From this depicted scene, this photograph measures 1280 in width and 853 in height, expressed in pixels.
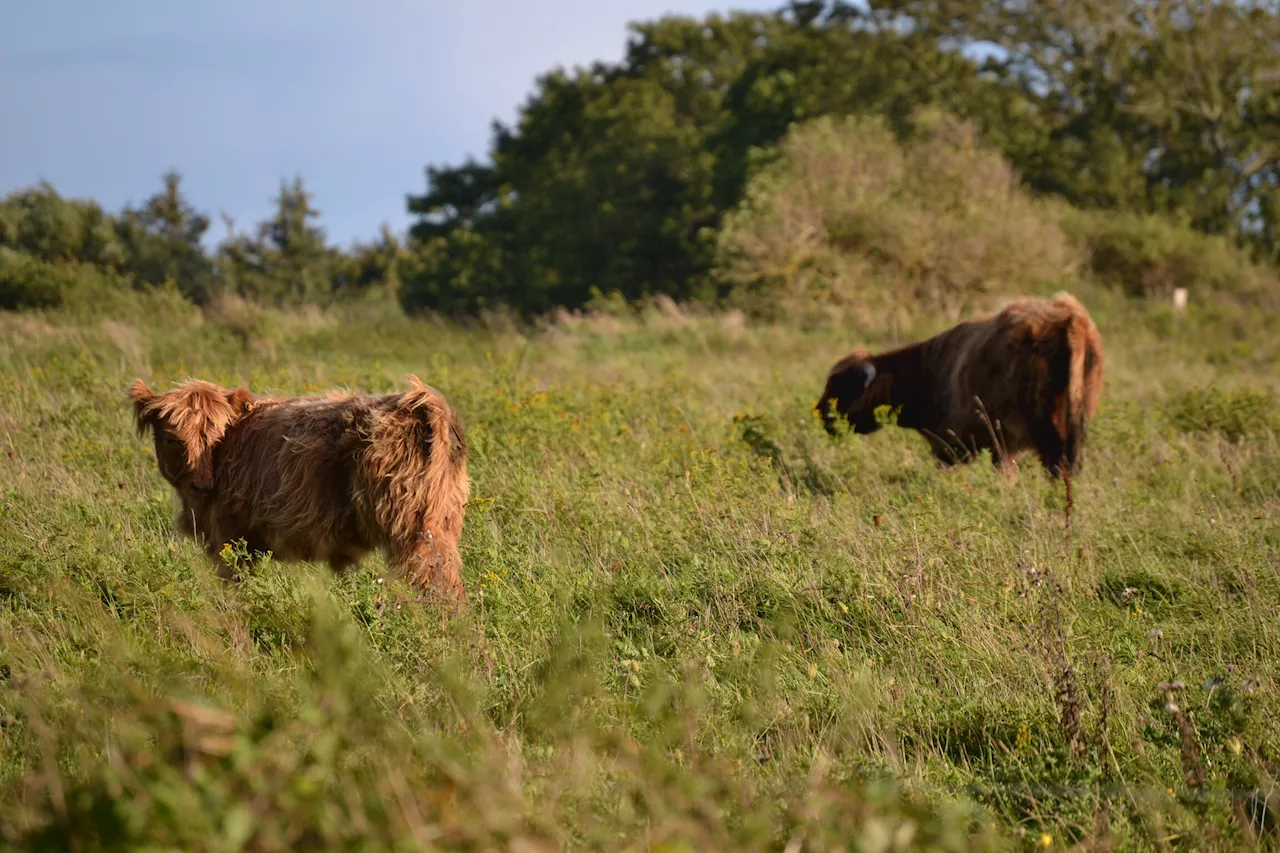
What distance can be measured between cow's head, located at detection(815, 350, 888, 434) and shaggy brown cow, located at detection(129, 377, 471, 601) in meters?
4.75

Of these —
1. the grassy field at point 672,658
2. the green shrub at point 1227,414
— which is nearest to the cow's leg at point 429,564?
the grassy field at point 672,658

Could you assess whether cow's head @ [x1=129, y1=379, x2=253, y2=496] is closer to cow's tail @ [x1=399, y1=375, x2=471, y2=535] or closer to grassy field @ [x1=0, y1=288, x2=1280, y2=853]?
grassy field @ [x1=0, y1=288, x2=1280, y2=853]

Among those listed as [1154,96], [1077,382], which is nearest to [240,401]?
[1077,382]

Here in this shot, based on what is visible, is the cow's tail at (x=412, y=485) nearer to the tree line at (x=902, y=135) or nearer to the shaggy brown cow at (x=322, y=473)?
the shaggy brown cow at (x=322, y=473)

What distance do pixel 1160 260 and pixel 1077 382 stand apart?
63.4 ft

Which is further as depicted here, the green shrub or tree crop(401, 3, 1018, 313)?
tree crop(401, 3, 1018, 313)

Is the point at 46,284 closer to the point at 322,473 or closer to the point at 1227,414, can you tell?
the point at 322,473

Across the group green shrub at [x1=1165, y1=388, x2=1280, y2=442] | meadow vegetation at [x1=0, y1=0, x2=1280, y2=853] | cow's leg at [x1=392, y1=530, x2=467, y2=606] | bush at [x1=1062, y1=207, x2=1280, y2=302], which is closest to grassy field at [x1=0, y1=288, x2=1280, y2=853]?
meadow vegetation at [x1=0, y1=0, x2=1280, y2=853]

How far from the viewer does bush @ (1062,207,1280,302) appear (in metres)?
23.3

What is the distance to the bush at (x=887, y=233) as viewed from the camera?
19438 millimetres

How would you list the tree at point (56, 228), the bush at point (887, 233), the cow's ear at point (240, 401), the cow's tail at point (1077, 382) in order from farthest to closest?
the bush at point (887, 233)
the tree at point (56, 228)
the cow's tail at point (1077, 382)
the cow's ear at point (240, 401)

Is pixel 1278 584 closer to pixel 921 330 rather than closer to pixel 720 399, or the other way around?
pixel 720 399

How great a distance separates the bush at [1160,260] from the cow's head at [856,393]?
1698cm

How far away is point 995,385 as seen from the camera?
780 cm
